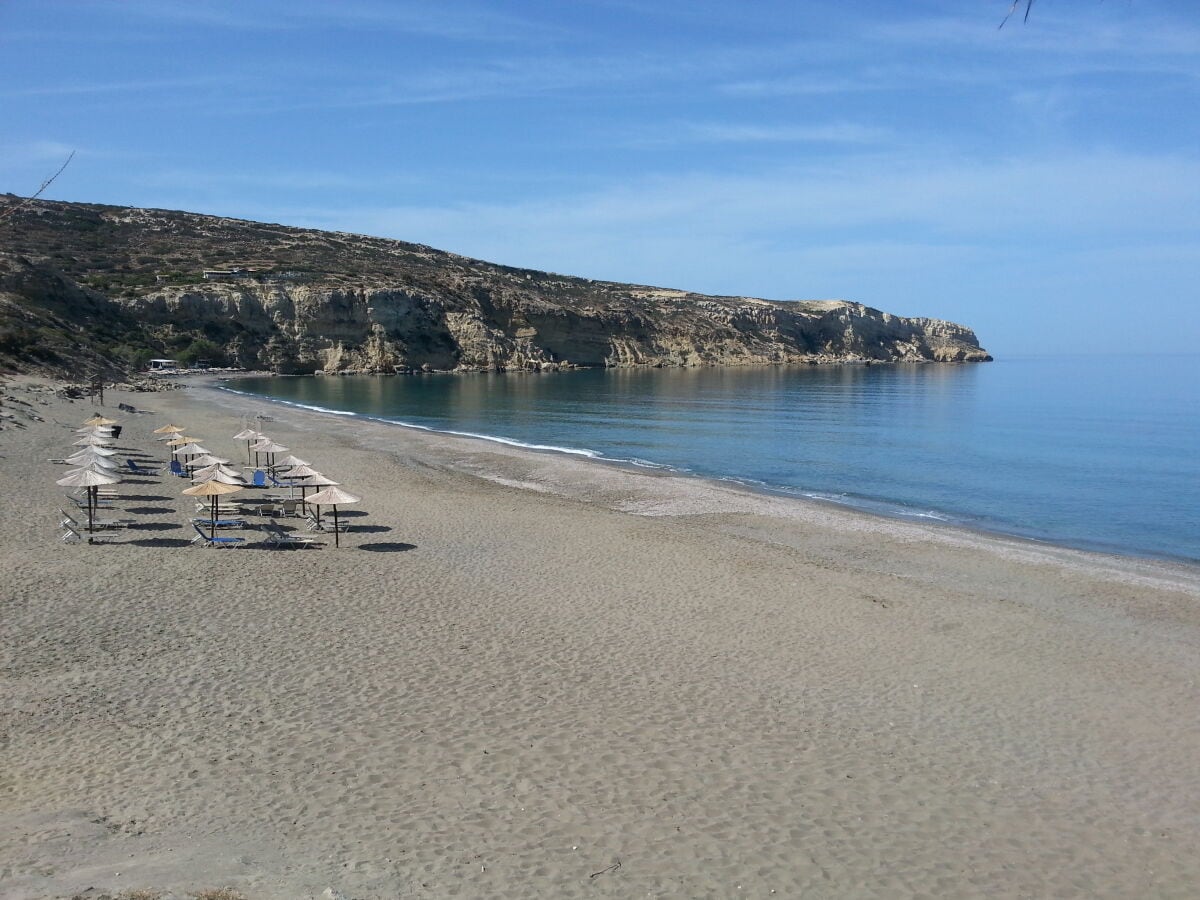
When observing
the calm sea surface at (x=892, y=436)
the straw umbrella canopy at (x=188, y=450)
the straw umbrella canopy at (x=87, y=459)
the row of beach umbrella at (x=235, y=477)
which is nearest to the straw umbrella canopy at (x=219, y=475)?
the row of beach umbrella at (x=235, y=477)

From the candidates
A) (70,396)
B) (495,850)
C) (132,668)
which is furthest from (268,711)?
(70,396)

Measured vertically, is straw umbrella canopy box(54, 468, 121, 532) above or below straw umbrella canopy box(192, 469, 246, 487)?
above

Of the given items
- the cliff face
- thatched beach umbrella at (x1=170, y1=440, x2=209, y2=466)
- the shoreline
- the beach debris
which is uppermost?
the cliff face

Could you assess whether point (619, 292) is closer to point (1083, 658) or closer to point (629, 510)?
point (629, 510)

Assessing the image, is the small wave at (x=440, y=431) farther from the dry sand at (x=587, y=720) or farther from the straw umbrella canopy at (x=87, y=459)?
the dry sand at (x=587, y=720)

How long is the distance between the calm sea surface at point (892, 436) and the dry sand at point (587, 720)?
7457 millimetres

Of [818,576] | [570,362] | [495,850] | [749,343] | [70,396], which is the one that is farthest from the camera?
[749,343]

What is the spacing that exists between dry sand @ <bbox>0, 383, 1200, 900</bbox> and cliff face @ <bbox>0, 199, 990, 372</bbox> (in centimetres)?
7273

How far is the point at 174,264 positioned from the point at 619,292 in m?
72.2

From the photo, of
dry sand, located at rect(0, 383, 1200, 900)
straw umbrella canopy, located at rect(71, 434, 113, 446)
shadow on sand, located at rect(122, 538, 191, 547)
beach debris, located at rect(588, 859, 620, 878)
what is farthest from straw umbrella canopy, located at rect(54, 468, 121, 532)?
beach debris, located at rect(588, 859, 620, 878)

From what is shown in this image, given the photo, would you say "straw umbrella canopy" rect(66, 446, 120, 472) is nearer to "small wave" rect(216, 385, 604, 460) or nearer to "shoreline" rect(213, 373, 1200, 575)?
"shoreline" rect(213, 373, 1200, 575)

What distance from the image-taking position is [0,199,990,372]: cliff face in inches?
3438

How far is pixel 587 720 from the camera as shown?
379 inches

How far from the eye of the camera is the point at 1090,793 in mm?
8539
